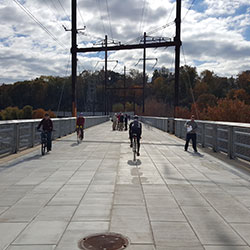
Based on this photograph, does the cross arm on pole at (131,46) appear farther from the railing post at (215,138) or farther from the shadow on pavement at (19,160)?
the shadow on pavement at (19,160)

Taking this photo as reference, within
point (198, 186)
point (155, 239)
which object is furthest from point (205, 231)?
point (198, 186)

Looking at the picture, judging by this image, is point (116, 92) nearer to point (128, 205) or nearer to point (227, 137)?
point (227, 137)

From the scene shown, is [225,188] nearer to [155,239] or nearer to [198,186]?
[198,186]

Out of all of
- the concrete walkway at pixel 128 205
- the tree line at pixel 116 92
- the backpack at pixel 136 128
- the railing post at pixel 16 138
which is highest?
the tree line at pixel 116 92

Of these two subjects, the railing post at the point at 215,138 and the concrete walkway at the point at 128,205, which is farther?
the railing post at the point at 215,138

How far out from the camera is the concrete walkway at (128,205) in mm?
3834

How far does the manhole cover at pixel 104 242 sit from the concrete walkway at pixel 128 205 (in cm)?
10

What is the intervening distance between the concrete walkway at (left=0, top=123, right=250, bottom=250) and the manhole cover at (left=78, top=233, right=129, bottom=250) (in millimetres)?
98

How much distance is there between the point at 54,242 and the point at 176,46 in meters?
23.5

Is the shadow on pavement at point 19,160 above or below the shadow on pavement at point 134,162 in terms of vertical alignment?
below

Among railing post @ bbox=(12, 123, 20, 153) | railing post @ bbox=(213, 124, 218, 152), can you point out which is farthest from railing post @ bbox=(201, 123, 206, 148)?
railing post @ bbox=(12, 123, 20, 153)

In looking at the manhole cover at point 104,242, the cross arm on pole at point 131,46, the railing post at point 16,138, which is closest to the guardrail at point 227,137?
the manhole cover at point 104,242

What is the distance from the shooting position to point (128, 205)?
525 centimetres

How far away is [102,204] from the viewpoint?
5289 mm
